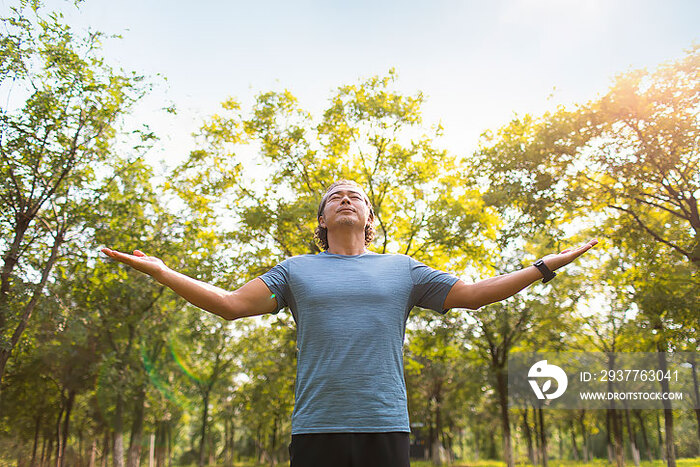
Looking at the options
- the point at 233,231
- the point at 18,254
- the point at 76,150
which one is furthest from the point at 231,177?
the point at 18,254

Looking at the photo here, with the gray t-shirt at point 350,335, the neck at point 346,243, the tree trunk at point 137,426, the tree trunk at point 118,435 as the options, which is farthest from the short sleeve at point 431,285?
the tree trunk at point 137,426

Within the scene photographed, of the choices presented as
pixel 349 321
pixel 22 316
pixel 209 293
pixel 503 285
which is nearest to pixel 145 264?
pixel 209 293

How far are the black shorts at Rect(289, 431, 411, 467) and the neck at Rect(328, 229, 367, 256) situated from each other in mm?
950

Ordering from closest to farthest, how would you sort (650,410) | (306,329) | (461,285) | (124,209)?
(306,329), (461,285), (124,209), (650,410)

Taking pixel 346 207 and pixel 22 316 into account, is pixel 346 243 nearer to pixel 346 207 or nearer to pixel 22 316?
pixel 346 207

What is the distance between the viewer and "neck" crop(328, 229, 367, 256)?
8.97 feet

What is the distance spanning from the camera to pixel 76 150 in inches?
559

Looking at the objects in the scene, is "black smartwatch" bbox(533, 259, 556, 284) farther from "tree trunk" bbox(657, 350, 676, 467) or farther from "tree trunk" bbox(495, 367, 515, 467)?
"tree trunk" bbox(495, 367, 515, 467)

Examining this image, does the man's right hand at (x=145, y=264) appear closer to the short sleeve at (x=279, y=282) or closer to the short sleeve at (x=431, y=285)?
the short sleeve at (x=279, y=282)

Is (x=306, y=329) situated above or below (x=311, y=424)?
above

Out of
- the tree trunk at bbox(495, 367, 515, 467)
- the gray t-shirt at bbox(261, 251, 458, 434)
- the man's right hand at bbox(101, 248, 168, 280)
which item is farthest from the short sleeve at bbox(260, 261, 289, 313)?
the tree trunk at bbox(495, 367, 515, 467)

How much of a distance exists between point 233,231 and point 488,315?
37.4 ft

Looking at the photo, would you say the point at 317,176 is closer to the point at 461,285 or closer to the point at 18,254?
the point at 18,254

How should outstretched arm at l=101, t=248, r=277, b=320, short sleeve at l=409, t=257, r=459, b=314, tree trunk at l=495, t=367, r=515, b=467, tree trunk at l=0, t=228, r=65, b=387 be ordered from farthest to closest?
tree trunk at l=495, t=367, r=515, b=467 < tree trunk at l=0, t=228, r=65, b=387 < short sleeve at l=409, t=257, r=459, b=314 < outstretched arm at l=101, t=248, r=277, b=320
